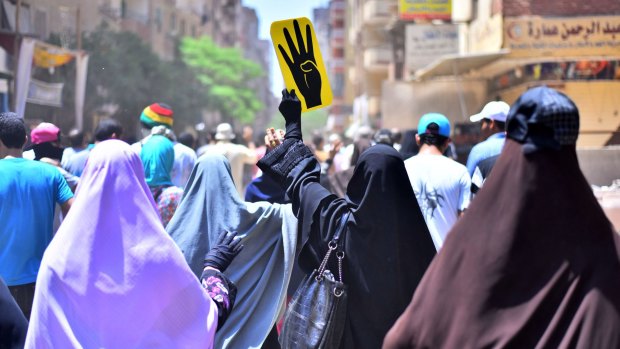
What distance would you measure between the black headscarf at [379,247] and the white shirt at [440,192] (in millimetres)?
1953

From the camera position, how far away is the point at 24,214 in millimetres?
5281

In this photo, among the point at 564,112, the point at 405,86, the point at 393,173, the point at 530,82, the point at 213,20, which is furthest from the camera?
the point at 213,20

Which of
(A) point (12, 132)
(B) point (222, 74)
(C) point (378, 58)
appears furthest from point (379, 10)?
(A) point (12, 132)

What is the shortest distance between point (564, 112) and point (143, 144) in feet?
19.8

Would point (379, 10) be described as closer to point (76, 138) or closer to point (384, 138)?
point (384, 138)

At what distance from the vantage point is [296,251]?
17.1ft

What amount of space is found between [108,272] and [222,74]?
49947 millimetres

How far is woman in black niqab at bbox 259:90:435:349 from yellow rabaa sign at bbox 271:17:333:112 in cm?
90

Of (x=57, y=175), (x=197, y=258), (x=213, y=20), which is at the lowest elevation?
(x=197, y=258)

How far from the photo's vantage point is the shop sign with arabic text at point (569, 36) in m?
15.4

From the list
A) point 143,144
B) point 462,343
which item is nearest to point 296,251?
point 462,343

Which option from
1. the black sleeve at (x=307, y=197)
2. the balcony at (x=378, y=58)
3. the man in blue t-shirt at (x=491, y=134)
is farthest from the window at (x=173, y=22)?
the black sleeve at (x=307, y=197)

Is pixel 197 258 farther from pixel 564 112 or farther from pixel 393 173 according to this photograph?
pixel 564 112

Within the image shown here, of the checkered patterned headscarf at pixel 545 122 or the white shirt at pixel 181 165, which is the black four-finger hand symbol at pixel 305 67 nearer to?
the checkered patterned headscarf at pixel 545 122
